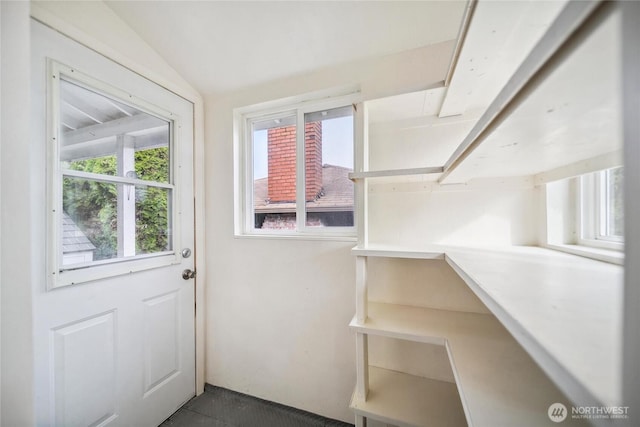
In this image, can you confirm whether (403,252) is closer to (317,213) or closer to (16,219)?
(317,213)

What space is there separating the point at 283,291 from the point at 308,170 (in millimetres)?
819

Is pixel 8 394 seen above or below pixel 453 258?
below

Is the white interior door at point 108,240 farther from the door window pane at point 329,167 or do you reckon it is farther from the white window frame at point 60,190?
the door window pane at point 329,167

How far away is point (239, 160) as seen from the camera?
66.7 inches

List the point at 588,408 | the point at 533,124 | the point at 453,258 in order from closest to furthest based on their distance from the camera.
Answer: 1. the point at 588,408
2. the point at 533,124
3. the point at 453,258

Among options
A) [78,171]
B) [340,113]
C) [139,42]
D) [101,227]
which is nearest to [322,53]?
[340,113]

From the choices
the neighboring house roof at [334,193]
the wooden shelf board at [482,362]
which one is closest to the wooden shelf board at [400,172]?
the neighboring house roof at [334,193]

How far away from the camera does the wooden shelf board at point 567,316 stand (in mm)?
213

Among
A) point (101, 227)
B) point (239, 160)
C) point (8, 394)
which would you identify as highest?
point (239, 160)

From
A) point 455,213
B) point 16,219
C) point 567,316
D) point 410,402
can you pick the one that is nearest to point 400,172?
point 455,213

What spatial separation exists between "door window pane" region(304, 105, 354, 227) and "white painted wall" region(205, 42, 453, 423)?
178 mm

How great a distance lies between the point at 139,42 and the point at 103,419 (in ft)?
6.73

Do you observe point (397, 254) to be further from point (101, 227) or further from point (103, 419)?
point (103, 419)

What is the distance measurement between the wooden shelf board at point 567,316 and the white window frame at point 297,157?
0.85 m
